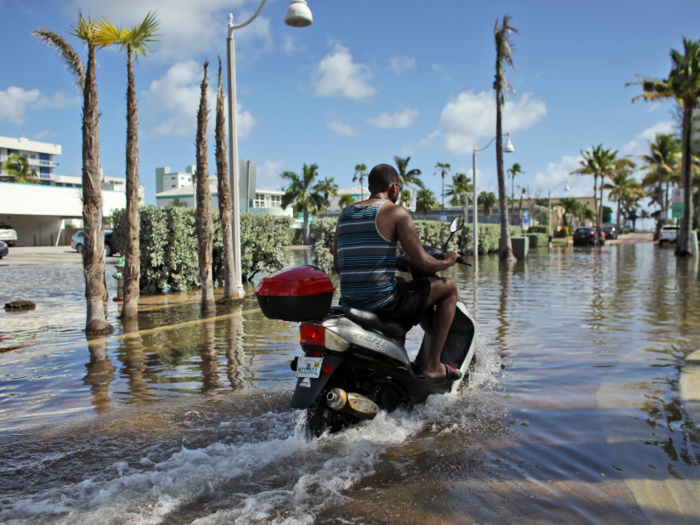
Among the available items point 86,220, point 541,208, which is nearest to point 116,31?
point 86,220

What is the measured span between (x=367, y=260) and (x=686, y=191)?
2910 centimetres

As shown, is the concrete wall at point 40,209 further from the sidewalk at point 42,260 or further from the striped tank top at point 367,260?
the striped tank top at point 367,260

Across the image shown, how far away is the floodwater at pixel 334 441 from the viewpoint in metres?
2.82

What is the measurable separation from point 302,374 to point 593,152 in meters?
66.7

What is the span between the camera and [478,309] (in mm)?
9977

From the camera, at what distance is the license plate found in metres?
3.40

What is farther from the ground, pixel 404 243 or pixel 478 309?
pixel 404 243

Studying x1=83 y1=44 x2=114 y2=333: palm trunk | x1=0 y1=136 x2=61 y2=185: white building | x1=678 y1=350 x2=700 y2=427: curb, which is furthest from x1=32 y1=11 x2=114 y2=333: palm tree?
x1=0 y1=136 x2=61 y2=185: white building

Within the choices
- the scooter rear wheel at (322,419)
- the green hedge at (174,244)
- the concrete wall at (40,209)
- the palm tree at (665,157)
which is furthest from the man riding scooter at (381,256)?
the palm tree at (665,157)

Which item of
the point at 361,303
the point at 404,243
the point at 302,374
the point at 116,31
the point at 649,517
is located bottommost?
the point at 649,517

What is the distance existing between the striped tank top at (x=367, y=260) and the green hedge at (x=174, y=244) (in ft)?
32.0

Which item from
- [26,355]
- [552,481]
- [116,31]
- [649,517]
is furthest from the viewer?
[116,31]

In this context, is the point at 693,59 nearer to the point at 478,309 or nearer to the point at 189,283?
the point at 478,309

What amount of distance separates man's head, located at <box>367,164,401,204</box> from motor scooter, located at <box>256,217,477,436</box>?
56 cm
